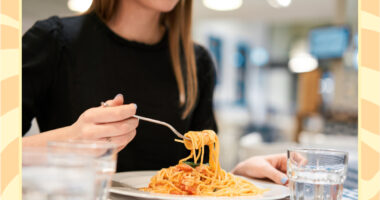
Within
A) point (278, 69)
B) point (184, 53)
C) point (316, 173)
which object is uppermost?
point (184, 53)

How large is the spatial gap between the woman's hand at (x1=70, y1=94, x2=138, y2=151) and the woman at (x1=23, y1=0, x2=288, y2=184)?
0.59 metres

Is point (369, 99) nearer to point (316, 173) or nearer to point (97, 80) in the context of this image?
point (316, 173)

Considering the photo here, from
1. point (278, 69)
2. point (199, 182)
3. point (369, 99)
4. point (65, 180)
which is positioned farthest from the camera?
point (278, 69)

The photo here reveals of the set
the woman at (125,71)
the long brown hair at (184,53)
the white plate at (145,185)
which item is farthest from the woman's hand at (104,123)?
the long brown hair at (184,53)

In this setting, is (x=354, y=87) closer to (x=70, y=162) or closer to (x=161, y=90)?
(x=161, y=90)

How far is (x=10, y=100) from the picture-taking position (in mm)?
628

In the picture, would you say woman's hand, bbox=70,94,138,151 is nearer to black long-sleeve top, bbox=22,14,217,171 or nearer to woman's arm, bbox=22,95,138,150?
woman's arm, bbox=22,95,138,150

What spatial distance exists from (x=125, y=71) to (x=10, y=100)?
0.88 meters

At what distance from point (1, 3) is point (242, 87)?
1373cm

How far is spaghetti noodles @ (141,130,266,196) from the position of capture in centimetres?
102

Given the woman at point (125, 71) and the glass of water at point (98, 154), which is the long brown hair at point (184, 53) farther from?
the glass of water at point (98, 154)

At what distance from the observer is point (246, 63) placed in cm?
1450

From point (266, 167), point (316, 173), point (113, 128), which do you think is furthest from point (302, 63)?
point (113, 128)

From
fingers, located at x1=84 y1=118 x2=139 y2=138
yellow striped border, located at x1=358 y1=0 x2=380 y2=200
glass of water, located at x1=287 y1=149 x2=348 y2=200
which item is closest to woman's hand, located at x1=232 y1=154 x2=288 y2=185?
glass of water, located at x1=287 y1=149 x2=348 y2=200
